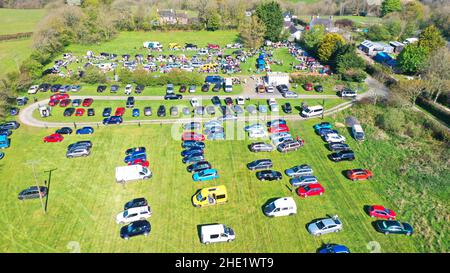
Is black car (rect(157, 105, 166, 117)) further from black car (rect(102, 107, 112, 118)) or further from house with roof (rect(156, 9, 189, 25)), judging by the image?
house with roof (rect(156, 9, 189, 25))

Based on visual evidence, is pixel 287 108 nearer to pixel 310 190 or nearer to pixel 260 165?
pixel 260 165

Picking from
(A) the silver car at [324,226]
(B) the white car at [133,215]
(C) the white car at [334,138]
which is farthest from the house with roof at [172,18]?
(A) the silver car at [324,226]

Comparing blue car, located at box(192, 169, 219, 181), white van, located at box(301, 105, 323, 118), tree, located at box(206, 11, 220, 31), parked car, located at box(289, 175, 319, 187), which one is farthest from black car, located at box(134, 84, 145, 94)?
tree, located at box(206, 11, 220, 31)

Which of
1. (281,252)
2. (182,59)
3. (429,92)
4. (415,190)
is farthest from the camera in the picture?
(182,59)

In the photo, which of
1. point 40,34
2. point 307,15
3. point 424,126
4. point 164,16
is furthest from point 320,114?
point 307,15

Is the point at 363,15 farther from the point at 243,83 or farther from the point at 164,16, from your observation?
the point at 243,83

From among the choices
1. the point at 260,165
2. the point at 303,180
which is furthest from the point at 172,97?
the point at 303,180

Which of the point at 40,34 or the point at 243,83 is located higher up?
the point at 40,34
